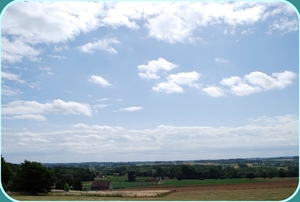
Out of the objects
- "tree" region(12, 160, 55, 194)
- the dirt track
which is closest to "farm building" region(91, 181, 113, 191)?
the dirt track

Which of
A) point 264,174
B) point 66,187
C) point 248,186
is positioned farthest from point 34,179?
point 264,174

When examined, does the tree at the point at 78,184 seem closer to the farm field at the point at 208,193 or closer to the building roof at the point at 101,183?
the building roof at the point at 101,183

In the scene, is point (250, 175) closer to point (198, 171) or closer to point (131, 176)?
point (198, 171)

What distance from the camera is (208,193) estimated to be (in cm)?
1662

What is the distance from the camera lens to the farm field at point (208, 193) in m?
14.4

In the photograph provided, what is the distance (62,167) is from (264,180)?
12626 mm

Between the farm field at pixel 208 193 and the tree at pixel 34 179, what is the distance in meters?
1.46

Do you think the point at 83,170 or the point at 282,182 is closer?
the point at 282,182

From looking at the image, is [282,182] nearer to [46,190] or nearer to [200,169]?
[200,169]

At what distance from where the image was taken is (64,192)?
18438 millimetres

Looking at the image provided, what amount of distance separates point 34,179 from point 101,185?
4.06 meters

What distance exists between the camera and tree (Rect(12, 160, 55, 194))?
61.0 feet

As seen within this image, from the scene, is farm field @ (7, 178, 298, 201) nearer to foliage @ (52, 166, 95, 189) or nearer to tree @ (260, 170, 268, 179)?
tree @ (260, 170, 268, 179)

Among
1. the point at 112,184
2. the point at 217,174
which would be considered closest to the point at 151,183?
the point at 112,184
